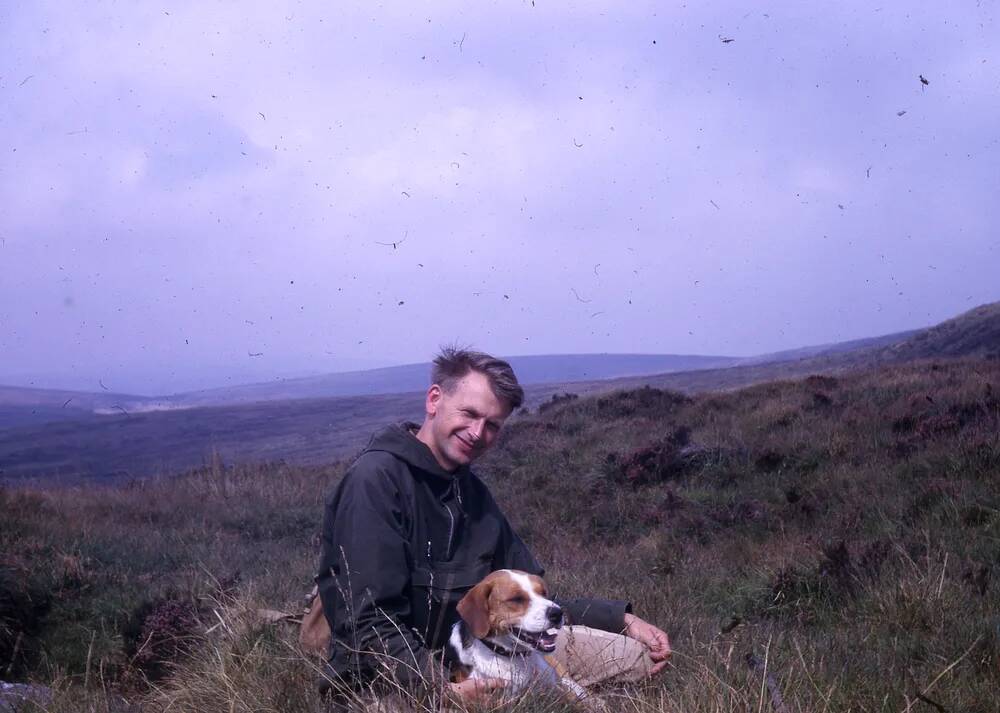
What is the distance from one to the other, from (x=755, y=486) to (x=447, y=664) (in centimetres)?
709

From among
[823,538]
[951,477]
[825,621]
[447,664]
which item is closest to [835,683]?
[447,664]

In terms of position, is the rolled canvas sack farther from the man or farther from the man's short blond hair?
the man's short blond hair

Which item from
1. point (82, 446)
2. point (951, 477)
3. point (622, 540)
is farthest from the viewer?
point (82, 446)

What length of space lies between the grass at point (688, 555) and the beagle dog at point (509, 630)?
23 centimetres

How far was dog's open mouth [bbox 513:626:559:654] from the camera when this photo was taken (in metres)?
3.46

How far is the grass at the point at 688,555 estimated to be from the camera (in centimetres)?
395

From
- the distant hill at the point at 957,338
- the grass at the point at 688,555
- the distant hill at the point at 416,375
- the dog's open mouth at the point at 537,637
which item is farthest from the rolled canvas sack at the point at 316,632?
the distant hill at the point at 416,375

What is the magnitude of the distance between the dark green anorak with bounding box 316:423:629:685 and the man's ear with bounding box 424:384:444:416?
5.0 inches

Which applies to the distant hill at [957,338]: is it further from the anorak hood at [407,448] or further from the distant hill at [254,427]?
the anorak hood at [407,448]

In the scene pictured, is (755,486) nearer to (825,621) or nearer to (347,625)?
(825,621)

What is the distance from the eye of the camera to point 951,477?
7.98 meters

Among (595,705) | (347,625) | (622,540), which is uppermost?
(347,625)

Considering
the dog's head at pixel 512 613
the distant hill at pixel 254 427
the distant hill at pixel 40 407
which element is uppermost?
the distant hill at pixel 40 407

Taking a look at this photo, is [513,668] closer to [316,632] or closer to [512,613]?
[512,613]
